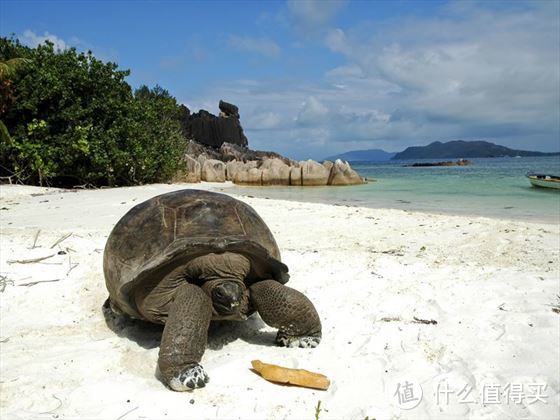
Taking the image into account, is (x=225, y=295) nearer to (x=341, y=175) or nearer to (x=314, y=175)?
(x=314, y=175)

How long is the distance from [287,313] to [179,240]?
975 millimetres

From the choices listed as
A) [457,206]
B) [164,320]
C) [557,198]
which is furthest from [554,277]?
[557,198]

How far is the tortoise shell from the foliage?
11.2 m

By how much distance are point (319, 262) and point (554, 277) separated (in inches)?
106

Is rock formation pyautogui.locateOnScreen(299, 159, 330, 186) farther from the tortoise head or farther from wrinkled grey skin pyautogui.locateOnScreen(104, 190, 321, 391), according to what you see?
the tortoise head

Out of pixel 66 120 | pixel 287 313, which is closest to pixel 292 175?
pixel 66 120

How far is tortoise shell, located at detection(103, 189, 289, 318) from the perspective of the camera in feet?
11.6

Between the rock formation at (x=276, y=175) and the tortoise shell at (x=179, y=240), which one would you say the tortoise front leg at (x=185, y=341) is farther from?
the rock formation at (x=276, y=175)

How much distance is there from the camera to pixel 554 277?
17.7ft

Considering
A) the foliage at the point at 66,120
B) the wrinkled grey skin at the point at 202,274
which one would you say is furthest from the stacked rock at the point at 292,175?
the wrinkled grey skin at the point at 202,274

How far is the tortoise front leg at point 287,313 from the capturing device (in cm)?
366

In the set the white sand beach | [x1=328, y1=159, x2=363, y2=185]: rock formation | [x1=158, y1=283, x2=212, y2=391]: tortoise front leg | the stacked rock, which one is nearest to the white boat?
[x1=328, y1=159, x2=363, y2=185]: rock formation

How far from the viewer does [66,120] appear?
576 inches

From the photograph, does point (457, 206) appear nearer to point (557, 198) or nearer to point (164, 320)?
point (557, 198)
